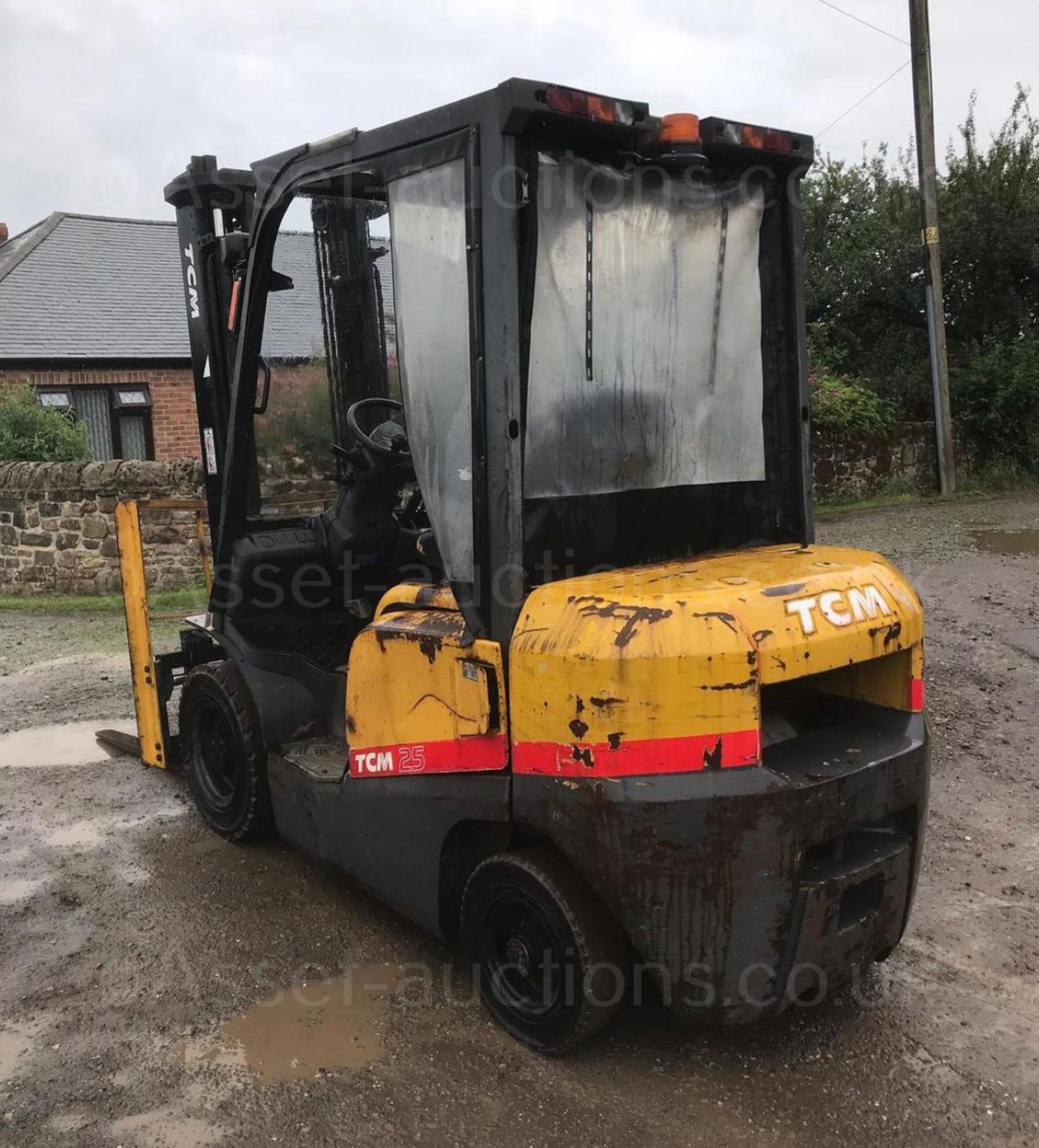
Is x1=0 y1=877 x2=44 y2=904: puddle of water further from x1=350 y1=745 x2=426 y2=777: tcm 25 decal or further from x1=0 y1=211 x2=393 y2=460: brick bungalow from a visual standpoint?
x1=0 y1=211 x2=393 y2=460: brick bungalow

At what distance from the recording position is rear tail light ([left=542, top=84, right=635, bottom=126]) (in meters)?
2.71

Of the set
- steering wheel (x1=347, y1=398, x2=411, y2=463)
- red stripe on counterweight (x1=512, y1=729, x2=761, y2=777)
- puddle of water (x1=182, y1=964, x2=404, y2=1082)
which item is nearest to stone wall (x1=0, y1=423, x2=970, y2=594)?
steering wheel (x1=347, y1=398, x2=411, y2=463)

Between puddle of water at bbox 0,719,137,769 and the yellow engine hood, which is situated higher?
the yellow engine hood

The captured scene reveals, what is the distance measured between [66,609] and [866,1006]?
9.50 metres

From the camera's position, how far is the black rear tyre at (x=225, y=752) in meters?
4.29

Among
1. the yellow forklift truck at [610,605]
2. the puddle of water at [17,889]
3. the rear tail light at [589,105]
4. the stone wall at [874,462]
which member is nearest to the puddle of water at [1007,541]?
the stone wall at [874,462]

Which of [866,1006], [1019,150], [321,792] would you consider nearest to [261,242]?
[321,792]

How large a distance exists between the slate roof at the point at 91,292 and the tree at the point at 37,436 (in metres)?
4.85

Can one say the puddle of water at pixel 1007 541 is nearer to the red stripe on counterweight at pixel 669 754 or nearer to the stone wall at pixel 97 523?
the stone wall at pixel 97 523

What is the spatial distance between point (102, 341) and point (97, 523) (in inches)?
345

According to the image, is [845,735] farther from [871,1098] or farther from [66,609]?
[66,609]

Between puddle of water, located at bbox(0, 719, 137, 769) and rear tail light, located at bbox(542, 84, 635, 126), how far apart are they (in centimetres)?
457

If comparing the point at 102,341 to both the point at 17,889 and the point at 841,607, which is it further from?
the point at 841,607

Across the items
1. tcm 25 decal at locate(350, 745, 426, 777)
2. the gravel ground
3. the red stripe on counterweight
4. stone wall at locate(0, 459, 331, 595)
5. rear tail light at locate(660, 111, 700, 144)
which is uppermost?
rear tail light at locate(660, 111, 700, 144)
